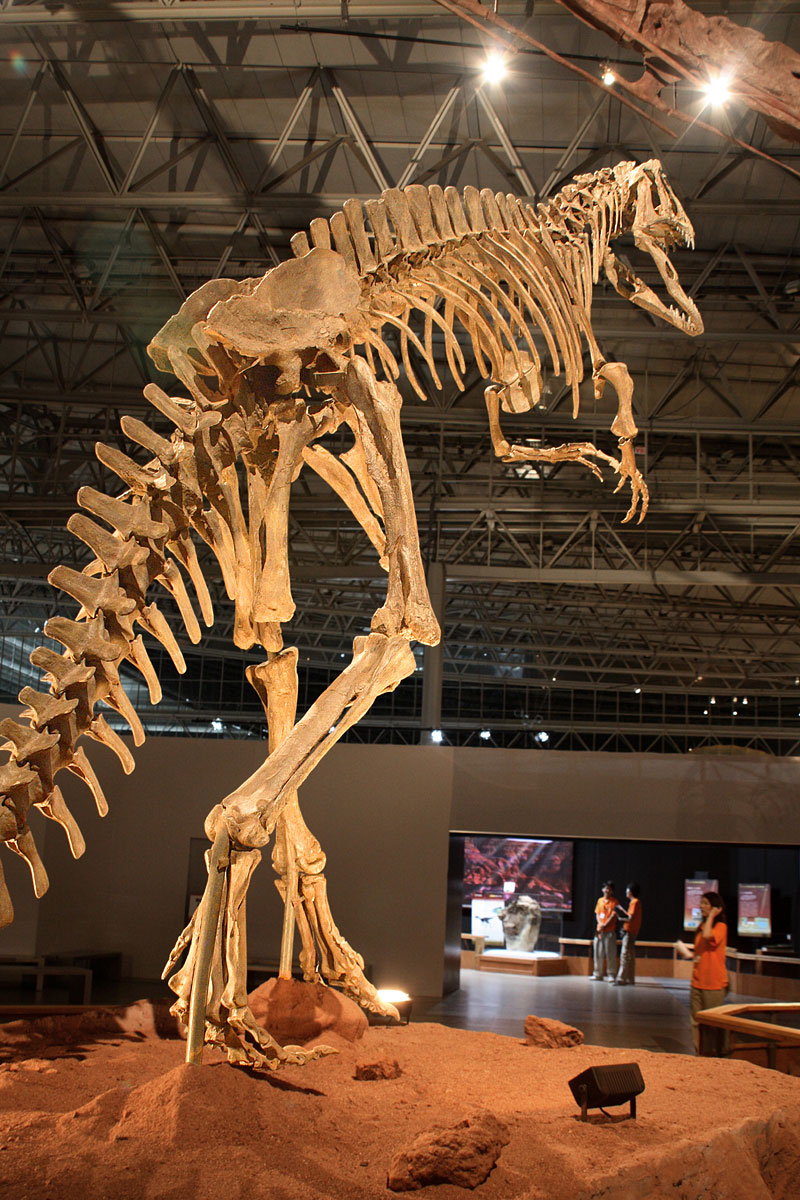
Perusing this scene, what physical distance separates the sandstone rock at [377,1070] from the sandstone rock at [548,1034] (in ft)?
4.24

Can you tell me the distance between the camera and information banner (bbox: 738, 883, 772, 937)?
12969 millimetres

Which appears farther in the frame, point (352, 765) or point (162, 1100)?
point (352, 765)

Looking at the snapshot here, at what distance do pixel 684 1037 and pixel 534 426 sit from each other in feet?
26.7

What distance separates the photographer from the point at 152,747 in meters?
9.95

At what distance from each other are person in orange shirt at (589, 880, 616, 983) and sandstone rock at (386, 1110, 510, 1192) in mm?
8913

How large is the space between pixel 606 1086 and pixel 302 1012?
5.85 ft

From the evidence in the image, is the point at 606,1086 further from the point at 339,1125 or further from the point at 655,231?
the point at 655,231

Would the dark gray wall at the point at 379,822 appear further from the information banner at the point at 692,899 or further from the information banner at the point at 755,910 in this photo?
the information banner at the point at 692,899

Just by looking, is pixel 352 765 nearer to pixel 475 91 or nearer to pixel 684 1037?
pixel 684 1037

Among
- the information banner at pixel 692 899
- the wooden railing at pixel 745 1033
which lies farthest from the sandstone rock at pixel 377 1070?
the information banner at pixel 692 899

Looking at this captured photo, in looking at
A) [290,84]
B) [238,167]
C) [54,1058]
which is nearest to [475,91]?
[290,84]

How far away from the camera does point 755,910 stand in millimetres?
13047

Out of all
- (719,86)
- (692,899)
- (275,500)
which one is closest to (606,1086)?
(275,500)

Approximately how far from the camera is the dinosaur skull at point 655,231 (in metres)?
6.05
